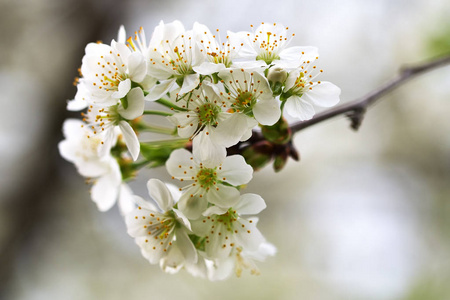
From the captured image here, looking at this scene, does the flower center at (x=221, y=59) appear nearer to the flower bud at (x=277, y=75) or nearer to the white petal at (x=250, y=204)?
the flower bud at (x=277, y=75)

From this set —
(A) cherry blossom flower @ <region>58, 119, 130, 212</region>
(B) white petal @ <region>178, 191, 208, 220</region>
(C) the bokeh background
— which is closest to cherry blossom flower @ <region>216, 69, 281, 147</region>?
(B) white petal @ <region>178, 191, 208, 220</region>

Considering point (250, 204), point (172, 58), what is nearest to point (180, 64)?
point (172, 58)

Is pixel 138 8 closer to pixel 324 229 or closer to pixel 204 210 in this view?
pixel 324 229

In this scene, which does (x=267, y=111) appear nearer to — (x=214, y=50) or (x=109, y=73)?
(x=214, y=50)

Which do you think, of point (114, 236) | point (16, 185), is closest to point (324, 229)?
point (114, 236)

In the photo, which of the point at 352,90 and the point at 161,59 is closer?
the point at 161,59

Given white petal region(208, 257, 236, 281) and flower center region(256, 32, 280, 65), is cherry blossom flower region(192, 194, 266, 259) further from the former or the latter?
flower center region(256, 32, 280, 65)
